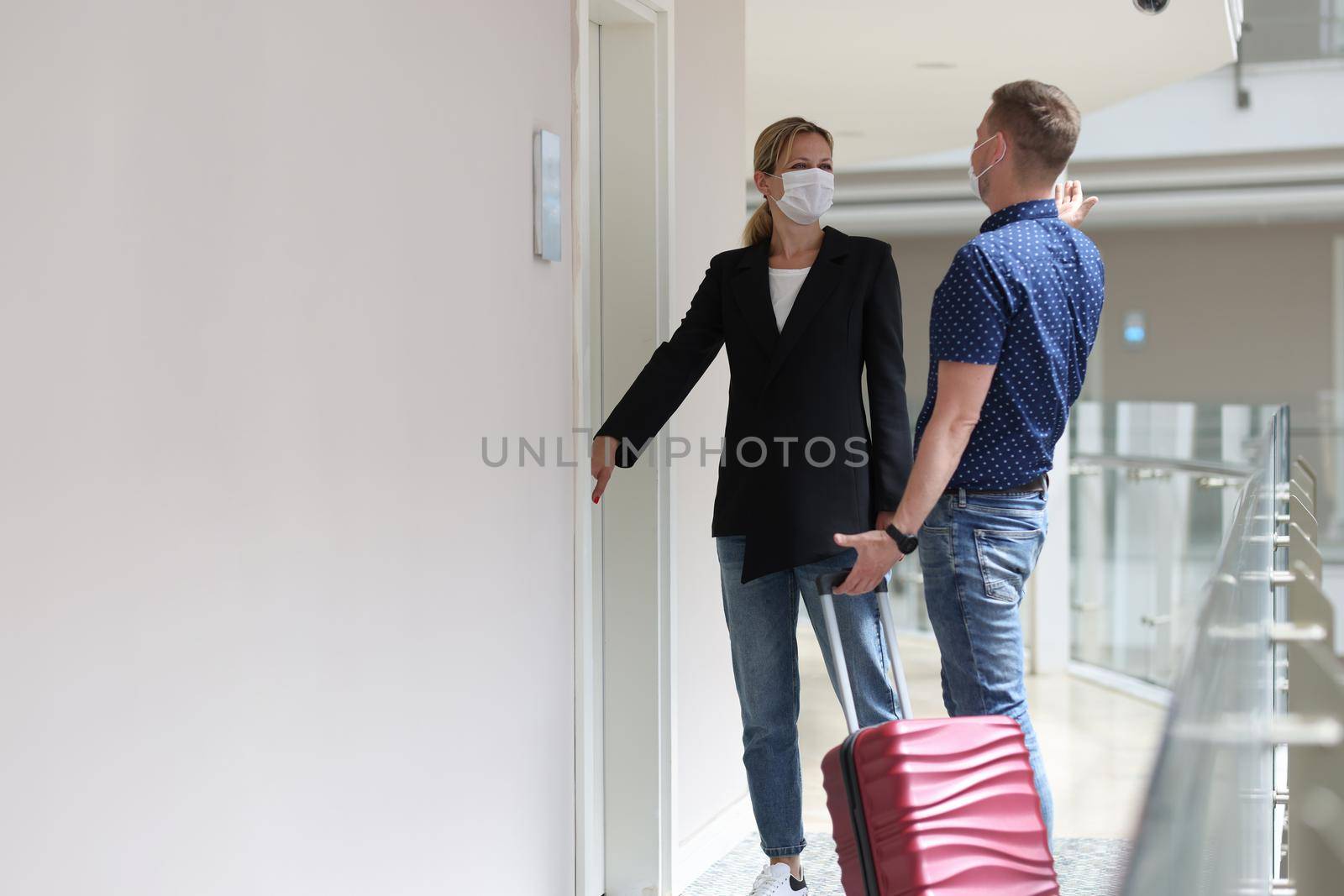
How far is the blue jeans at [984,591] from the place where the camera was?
→ 217cm

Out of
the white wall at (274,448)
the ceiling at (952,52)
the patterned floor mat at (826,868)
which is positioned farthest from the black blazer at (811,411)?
the ceiling at (952,52)

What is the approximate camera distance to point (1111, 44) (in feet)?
16.0

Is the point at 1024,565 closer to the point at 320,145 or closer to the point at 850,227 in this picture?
the point at 320,145

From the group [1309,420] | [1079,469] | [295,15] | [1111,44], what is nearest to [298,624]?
[295,15]

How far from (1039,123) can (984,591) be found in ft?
2.71

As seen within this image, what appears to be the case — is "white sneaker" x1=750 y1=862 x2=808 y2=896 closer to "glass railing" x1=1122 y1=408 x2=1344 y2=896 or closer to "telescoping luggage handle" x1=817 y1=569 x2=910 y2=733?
"telescoping luggage handle" x1=817 y1=569 x2=910 y2=733

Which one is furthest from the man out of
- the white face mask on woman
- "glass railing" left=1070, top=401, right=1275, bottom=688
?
"glass railing" left=1070, top=401, right=1275, bottom=688

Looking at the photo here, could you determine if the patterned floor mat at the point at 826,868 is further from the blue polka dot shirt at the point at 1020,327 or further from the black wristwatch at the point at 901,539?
the blue polka dot shirt at the point at 1020,327

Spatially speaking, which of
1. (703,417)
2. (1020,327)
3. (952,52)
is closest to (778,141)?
(1020,327)

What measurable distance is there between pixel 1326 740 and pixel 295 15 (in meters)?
1.63

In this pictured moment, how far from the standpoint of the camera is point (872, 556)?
2.24 metres

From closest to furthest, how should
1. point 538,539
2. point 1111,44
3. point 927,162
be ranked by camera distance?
point 538,539 → point 1111,44 → point 927,162

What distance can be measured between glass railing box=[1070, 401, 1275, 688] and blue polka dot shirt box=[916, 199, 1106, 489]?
12.5ft

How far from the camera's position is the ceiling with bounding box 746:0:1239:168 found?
442 centimetres
